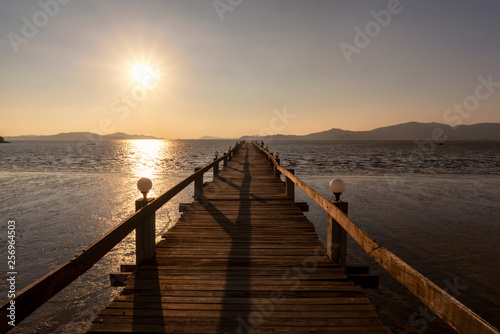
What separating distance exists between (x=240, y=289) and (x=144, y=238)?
1.68m

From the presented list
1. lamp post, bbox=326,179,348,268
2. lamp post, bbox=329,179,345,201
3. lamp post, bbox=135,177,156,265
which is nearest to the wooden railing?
lamp post, bbox=135,177,156,265

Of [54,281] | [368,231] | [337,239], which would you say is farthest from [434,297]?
[368,231]

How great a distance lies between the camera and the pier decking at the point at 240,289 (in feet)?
8.84

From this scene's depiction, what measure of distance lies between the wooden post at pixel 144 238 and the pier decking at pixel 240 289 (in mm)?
169

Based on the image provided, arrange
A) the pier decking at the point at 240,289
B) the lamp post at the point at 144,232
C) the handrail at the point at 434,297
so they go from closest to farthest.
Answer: the handrail at the point at 434,297, the pier decking at the point at 240,289, the lamp post at the point at 144,232

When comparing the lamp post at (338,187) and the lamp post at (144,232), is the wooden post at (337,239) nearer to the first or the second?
the lamp post at (338,187)

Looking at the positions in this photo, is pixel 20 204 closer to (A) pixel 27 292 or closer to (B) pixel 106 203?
(B) pixel 106 203

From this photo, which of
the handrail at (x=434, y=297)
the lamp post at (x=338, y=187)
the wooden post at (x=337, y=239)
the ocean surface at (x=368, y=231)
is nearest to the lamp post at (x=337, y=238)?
the wooden post at (x=337, y=239)

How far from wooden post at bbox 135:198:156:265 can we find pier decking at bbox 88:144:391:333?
0.17m

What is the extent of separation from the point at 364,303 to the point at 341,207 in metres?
1.40

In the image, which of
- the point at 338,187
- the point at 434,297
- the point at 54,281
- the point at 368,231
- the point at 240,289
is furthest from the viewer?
the point at 368,231

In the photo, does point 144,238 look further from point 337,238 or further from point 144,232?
point 337,238

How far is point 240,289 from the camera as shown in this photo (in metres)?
3.33

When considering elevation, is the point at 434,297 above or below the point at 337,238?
above
